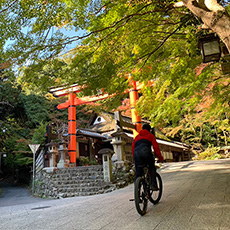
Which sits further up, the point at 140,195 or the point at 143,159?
the point at 143,159

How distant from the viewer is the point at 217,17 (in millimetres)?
2926

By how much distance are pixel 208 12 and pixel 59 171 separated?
33.2ft

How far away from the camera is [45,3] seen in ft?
13.4

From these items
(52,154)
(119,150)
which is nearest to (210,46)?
(119,150)

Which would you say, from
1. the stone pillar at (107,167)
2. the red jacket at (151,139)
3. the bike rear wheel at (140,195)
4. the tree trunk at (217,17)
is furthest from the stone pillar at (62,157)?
the tree trunk at (217,17)

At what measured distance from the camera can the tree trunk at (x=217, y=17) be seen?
114 inches

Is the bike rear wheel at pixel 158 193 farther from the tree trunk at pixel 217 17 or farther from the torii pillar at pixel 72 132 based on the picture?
the torii pillar at pixel 72 132

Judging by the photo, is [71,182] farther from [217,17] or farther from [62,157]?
[217,17]

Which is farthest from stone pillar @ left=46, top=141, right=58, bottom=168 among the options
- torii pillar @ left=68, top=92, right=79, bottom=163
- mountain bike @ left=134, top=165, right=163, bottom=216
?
mountain bike @ left=134, top=165, right=163, bottom=216

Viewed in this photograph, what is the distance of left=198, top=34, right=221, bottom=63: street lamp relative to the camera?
383 centimetres

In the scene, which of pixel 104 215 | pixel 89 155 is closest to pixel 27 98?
pixel 89 155

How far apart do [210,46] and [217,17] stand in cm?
101

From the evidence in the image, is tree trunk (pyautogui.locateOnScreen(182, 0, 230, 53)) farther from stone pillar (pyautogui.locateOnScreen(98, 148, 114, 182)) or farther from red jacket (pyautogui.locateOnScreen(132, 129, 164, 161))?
stone pillar (pyautogui.locateOnScreen(98, 148, 114, 182))

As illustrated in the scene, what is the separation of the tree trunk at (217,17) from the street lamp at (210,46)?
844 millimetres
